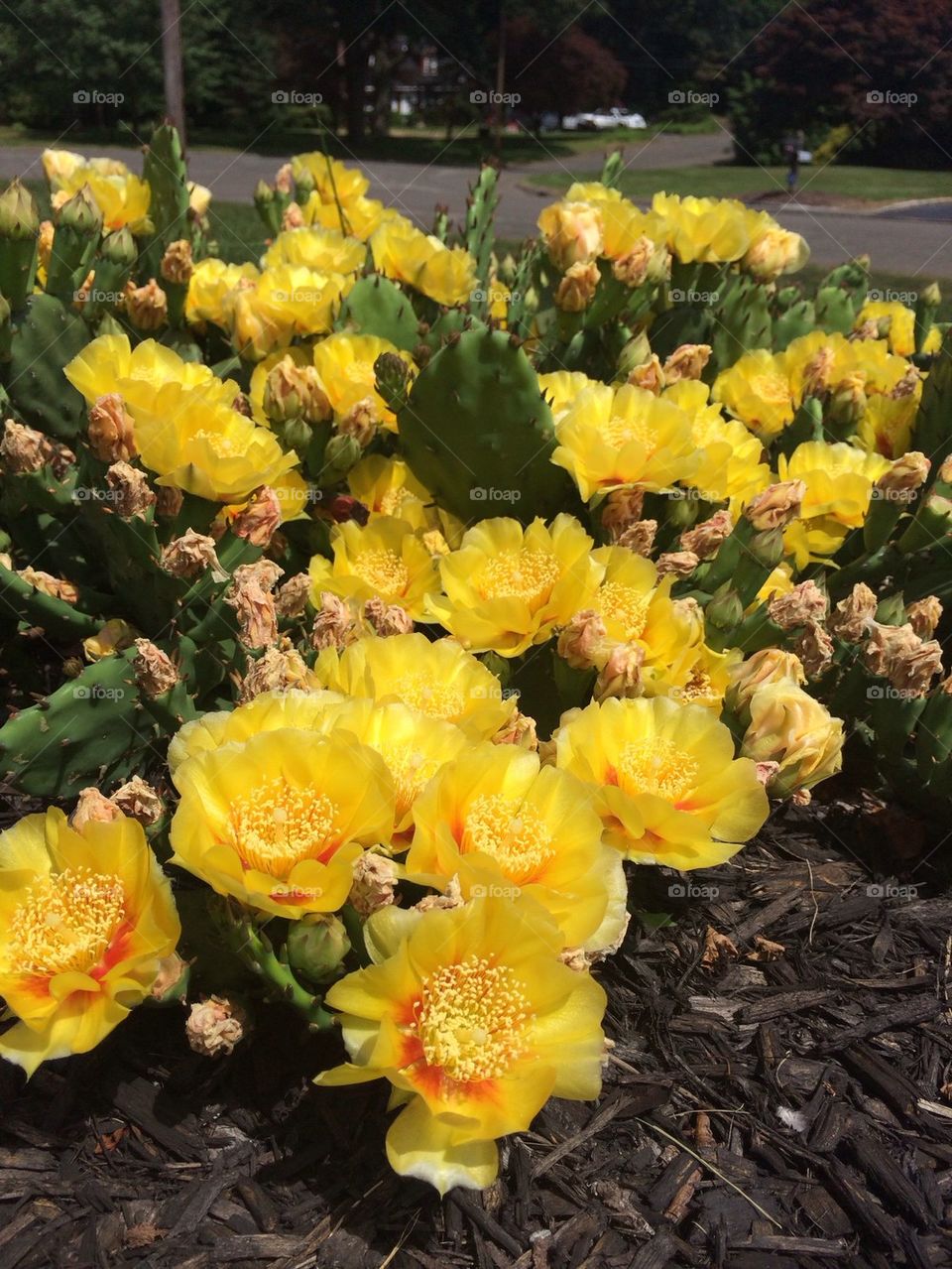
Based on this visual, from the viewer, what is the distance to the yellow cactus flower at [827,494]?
218 centimetres

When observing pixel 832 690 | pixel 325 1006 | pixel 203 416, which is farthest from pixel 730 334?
pixel 325 1006

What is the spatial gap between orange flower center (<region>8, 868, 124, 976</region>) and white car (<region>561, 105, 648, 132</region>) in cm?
3408

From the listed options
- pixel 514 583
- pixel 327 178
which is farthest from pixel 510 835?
pixel 327 178

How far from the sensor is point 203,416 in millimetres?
1825

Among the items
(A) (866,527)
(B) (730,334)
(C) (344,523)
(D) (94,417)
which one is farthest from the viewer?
(B) (730,334)

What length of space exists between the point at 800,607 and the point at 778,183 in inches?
717

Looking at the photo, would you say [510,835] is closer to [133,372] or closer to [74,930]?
[74,930]

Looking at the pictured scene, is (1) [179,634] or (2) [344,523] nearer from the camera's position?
(1) [179,634]

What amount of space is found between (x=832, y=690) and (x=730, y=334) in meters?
1.34

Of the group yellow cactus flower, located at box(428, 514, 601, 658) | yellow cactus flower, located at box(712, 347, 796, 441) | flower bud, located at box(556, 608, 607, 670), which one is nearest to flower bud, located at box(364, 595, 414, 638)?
yellow cactus flower, located at box(428, 514, 601, 658)

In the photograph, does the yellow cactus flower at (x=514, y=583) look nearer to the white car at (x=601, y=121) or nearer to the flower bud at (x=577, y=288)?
the flower bud at (x=577, y=288)

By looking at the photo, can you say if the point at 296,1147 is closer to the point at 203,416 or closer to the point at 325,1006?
the point at 325,1006

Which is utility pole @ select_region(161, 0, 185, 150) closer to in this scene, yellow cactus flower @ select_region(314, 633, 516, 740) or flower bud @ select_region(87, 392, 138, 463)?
flower bud @ select_region(87, 392, 138, 463)

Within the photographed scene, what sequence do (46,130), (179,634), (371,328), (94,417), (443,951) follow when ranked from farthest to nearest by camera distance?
(46,130), (371,328), (179,634), (94,417), (443,951)
